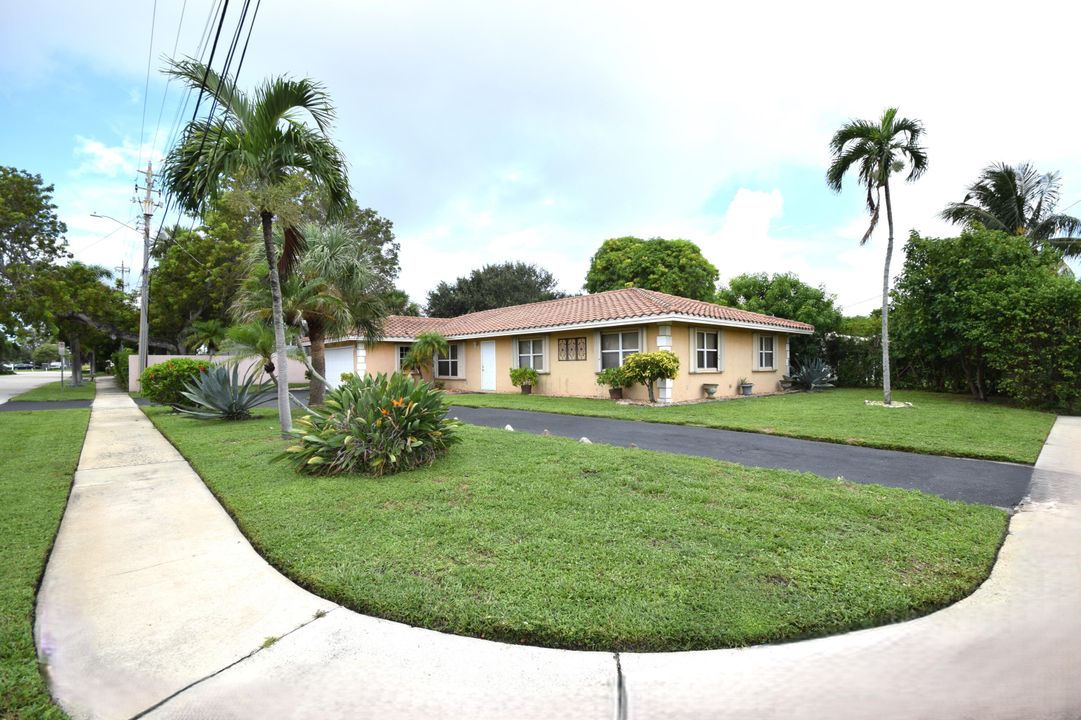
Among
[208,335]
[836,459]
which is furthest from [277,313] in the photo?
[208,335]

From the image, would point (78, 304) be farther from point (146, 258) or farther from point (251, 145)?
point (251, 145)

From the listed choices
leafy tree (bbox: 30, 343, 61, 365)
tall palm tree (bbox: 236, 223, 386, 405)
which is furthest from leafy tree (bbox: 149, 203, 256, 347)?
tall palm tree (bbox: 236, 223, 386, 405)

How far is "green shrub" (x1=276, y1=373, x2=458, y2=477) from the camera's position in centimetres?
609

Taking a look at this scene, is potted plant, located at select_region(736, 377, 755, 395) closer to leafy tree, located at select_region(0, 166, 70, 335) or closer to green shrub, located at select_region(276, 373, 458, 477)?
green shrub, located at select_region(276, 373, 458, 477)

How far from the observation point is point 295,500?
507cm

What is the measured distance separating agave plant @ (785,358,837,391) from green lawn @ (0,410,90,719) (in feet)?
68.3

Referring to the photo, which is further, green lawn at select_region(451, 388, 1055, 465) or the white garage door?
the white garage door

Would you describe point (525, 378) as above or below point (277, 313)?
below

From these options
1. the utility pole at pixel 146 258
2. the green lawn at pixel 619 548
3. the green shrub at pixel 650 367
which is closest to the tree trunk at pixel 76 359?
the utility pole at pixel 146 258

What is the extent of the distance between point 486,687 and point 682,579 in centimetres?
145

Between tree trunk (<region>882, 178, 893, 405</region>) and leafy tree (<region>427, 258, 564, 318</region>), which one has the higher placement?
leafy tree (<region>427, 258, 564, 318</region>)

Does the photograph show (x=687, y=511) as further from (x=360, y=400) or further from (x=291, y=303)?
(x=291, y=303)

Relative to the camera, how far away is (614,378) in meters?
15.6

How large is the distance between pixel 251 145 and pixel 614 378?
1096 cm
